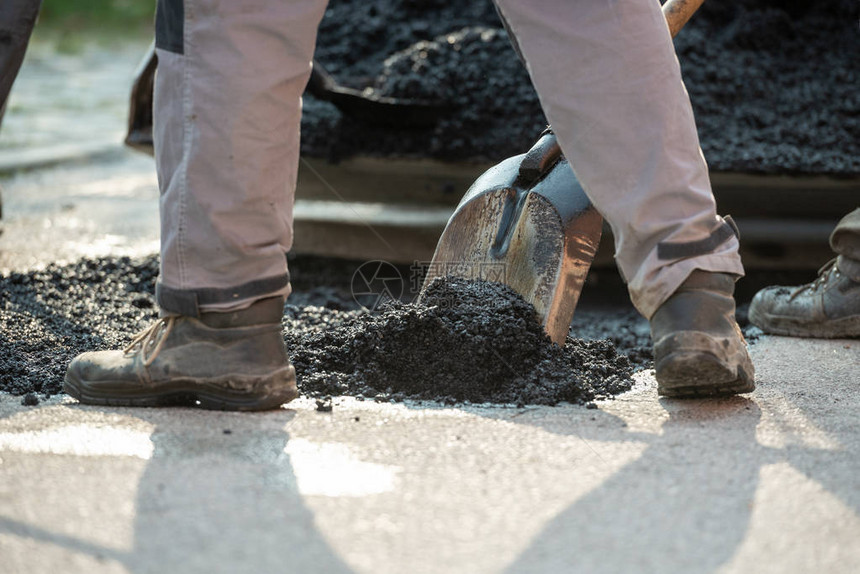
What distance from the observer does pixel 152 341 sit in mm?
1609

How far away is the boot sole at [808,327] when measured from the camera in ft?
7.13

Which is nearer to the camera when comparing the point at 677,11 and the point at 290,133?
the point at 290,133

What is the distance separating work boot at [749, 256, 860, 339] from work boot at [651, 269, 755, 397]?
2.34 ft

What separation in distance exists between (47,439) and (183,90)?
545mm

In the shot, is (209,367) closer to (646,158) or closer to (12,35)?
(646,158)

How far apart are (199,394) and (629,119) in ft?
2.65

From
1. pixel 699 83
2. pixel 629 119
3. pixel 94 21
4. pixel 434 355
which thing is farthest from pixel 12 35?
pixel 94 21

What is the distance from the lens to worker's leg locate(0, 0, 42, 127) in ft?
7.14

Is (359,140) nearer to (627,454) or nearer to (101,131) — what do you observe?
(627,454)

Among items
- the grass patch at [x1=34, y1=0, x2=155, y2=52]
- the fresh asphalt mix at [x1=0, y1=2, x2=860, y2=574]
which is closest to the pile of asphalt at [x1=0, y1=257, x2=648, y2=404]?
the fresh asphalt mix at [x1=0, y1=2, x2=860, y2=574]

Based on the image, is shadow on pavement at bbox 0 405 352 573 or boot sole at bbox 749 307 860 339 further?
boot sole at bbox 749 307 860 339

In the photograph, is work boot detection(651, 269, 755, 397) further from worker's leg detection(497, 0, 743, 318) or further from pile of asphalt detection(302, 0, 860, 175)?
pile of asphalt detection(302, 0, 860, 175)

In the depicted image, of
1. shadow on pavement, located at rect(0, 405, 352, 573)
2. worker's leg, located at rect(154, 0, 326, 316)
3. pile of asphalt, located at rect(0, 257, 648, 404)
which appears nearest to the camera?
shadow on pavement, located at rect(0, 405, 352, 573)

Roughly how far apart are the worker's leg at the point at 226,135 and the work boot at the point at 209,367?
0.17 ft
